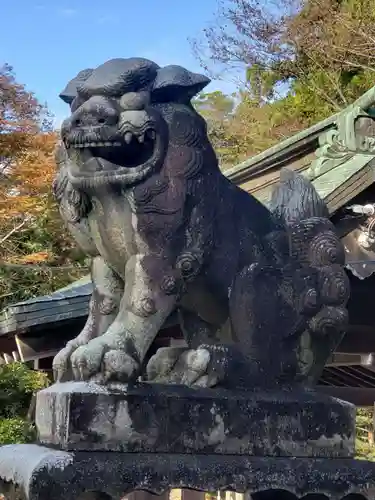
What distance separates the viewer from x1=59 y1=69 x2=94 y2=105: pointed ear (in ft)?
8.66

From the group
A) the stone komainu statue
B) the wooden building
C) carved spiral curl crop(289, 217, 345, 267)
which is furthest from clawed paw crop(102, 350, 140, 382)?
the wooden building

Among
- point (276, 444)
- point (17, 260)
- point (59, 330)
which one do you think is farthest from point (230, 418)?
point (17, 260)

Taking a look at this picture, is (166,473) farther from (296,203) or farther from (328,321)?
(296,203)

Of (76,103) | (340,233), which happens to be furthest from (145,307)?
(340,233)

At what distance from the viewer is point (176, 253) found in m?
2.54

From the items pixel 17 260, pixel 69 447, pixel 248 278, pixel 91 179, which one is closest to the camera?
pixel 69 447

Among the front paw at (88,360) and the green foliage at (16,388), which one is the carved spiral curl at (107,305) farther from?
the green foliage at (16,388)

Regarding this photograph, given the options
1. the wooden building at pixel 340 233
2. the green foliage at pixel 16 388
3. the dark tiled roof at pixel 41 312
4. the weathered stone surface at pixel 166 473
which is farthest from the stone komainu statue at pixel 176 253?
the green foliage at pixel 16 388

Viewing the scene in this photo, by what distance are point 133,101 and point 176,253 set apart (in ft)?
1.65

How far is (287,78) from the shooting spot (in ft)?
57.1

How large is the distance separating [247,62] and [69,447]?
1569 cm

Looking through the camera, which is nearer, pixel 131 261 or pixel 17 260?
pixel 131 261

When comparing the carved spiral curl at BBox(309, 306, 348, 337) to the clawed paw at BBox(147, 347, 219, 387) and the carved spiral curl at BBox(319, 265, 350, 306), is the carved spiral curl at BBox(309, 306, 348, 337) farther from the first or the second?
the clawed paw at BBox(147, 347, 219, 387)

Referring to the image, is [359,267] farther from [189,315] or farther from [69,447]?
[69,447]
